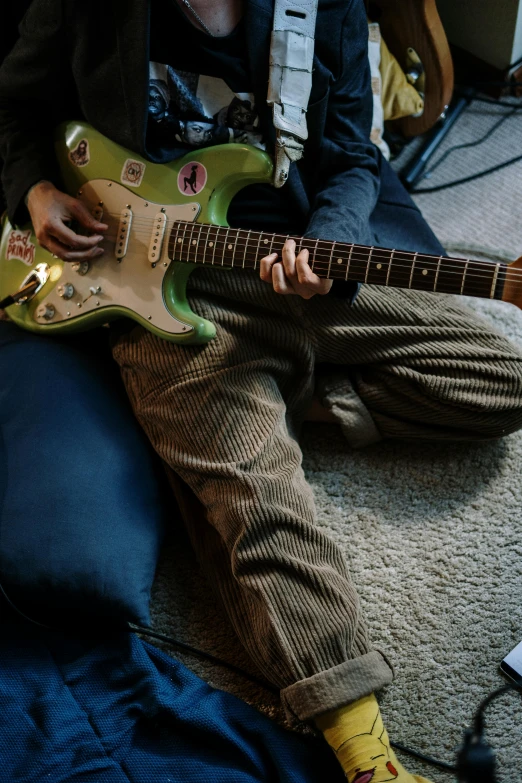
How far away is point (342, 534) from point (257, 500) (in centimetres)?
25

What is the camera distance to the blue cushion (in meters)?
0.92

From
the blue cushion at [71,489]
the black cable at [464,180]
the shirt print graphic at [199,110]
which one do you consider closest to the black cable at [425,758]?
the blue cushion at [71,489]

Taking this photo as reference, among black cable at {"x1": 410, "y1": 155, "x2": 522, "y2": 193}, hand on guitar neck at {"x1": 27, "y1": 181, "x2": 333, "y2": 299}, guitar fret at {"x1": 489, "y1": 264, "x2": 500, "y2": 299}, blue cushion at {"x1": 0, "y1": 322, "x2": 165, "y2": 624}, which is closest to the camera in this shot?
guitar fret at {"x1": 489, "y1": 264, "x2": 500, "y2": 299}

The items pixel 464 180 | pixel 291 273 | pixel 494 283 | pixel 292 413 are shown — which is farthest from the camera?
pixel 464 180

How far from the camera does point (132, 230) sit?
105 cm

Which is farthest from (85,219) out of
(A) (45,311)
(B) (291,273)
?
(B) (291,273)

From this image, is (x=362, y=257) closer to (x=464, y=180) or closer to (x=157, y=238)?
(x=157, y=238)

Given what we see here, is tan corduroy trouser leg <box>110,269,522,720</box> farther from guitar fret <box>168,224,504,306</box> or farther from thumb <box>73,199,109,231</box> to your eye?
thumb <box>73,199,109,231</box>

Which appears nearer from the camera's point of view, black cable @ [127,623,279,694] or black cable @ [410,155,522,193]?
black cable @ [127,623,279,694]

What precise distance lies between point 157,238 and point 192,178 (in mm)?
102

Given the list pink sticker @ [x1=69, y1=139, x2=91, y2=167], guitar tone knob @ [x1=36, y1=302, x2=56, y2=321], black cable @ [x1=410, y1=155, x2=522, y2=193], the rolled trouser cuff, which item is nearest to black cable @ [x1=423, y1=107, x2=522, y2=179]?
black cable @ [x1=410, y1=155, x2=522, y2=193]

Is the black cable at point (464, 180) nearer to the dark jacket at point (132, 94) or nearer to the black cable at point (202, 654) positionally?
the dark jacket at point (132, 94)

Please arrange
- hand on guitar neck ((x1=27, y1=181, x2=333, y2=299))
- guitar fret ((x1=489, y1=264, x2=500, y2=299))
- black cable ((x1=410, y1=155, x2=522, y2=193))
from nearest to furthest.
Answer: guitar fret ((x1=489, y1=264, x2=500, y2=299)) < hand on guitar neck ((x1=27, y1=181, x2=333, y2=299)) < black cable ((x1=410, y1=155, x2=522, y2=193))

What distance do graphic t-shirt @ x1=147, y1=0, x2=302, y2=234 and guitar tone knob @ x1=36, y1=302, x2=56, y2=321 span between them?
29 cm
